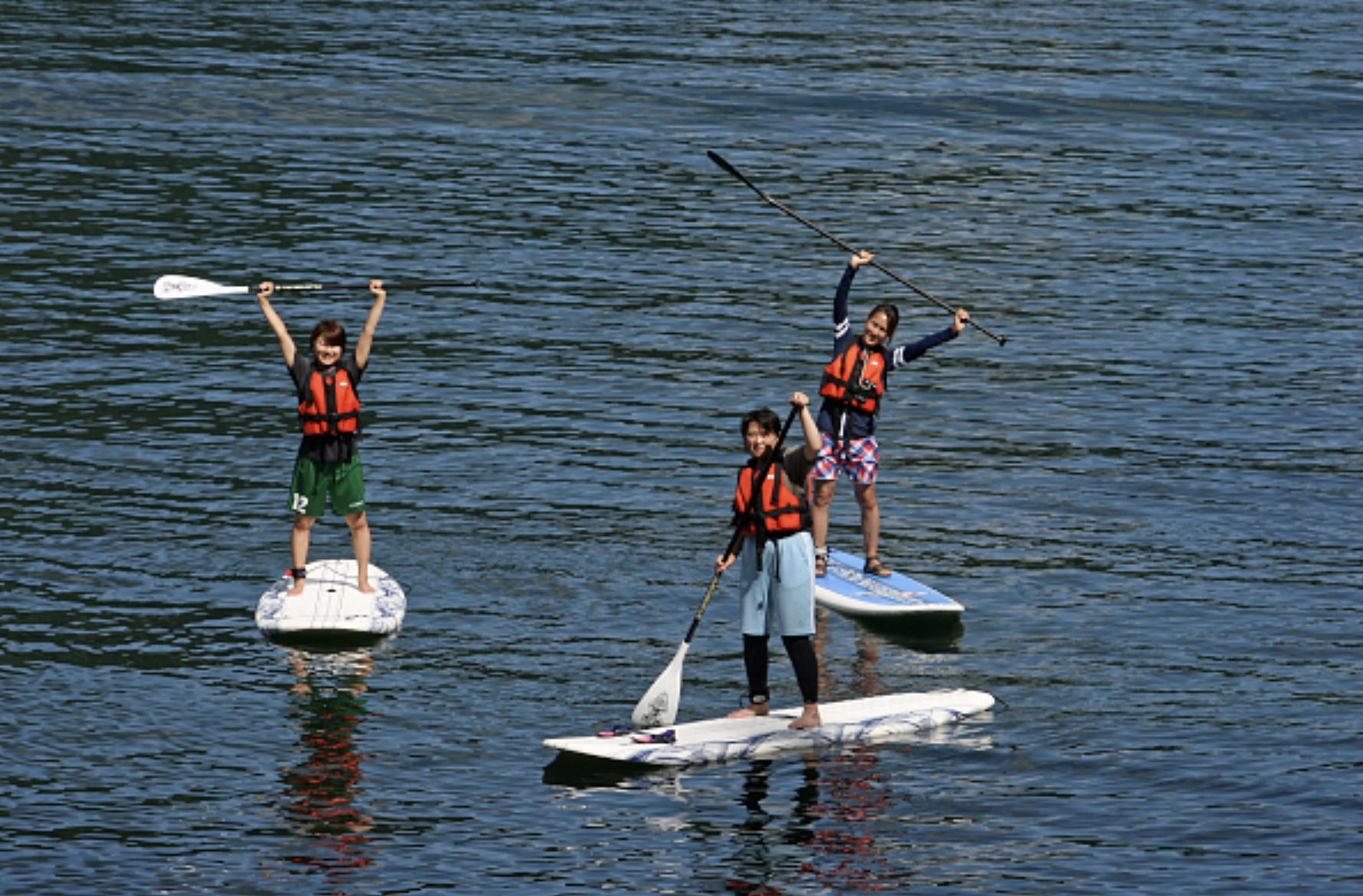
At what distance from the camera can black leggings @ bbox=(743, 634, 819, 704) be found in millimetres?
13086

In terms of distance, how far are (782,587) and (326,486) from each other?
410 centimetres

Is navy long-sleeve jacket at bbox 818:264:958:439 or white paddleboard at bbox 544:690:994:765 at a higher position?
navy long-sleeve jacket at bbox 818:264:958:439

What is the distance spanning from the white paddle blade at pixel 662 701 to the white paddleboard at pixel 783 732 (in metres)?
0.08

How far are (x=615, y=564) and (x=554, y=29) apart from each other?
37.9 metres

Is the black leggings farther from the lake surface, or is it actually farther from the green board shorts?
the green board shorts

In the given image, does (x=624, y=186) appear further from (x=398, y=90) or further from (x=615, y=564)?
(x=615, y=564)

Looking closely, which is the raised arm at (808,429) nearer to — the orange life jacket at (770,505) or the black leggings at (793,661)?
the orange life jacket at (770,505)

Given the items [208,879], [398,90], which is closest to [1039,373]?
[208,879]

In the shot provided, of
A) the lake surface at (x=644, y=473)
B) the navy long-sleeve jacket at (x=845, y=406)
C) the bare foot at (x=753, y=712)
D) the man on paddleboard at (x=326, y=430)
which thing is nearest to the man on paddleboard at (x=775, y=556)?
the bare foot at (x=753, y=712)

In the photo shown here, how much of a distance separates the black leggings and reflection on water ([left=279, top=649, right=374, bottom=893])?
9.12 feet

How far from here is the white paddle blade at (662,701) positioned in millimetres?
13094

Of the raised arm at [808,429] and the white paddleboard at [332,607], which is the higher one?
the raised arm at [808,429]

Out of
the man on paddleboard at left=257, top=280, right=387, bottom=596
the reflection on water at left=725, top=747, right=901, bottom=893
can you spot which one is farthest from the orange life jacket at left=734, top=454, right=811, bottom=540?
the man on paddleboard at left=257, top=280, right=387, bottom=596

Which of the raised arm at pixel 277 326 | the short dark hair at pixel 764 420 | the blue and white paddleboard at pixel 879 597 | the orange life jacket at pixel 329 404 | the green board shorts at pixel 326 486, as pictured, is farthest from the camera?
the blue and white paddleboard at pixel 879 597
